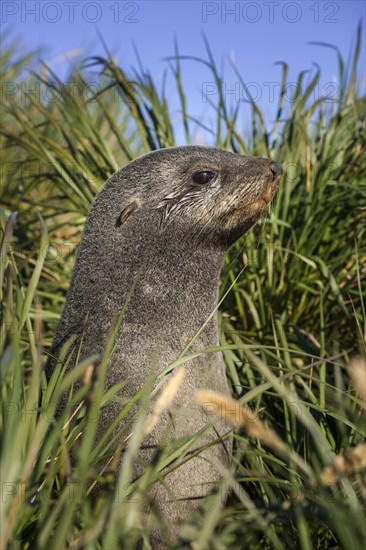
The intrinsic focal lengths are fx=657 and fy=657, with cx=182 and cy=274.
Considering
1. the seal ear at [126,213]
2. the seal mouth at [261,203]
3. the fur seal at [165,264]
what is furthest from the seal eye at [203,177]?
the seal ear at [126,213]

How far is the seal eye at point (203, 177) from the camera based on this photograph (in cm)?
316

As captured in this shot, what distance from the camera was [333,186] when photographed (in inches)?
201

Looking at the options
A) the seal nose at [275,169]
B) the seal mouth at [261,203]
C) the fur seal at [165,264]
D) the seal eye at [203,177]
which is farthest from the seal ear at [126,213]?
the seal nose at [275,169]

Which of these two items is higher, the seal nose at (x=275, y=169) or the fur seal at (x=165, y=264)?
the seal nose at (x=275, y=169)

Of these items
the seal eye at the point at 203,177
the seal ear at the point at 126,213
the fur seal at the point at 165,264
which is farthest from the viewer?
the seal eye at the point at 203,177

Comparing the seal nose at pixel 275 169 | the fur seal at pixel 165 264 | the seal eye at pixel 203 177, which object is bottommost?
the fur seal at pixel 165 264

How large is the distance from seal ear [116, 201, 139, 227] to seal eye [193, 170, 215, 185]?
33cm

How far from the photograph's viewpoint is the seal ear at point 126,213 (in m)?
3.05

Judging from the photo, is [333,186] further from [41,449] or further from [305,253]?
[41,449]

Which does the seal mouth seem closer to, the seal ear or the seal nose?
the seal nose

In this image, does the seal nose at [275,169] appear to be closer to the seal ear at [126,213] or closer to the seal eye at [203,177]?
the seal eye at [203,177]

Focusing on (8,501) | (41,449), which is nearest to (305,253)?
(41,449)

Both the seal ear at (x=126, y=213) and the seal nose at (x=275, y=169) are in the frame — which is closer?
the seal ear at (x=126, y=213)

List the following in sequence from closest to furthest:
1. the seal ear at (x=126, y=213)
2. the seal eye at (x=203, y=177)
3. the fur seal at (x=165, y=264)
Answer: the fur seal at (x=165, y=264) < the seal ear at (x=126, y=213) < the seal eye at (x=203, y=177)
